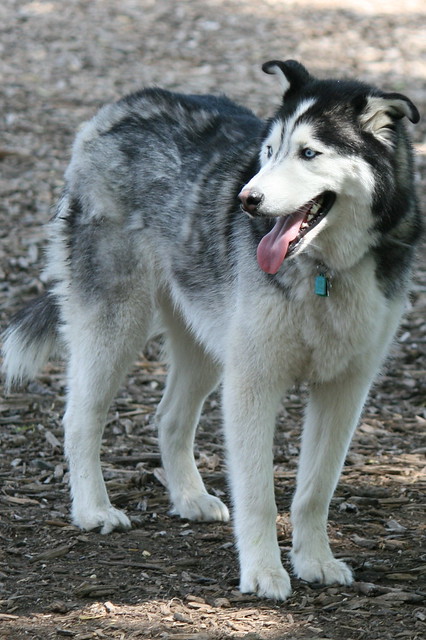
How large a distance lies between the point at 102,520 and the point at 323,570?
1165 mm

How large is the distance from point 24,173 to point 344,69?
215 inches

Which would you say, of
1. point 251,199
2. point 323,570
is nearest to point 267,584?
point 323,570

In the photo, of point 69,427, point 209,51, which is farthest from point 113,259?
point 209,51

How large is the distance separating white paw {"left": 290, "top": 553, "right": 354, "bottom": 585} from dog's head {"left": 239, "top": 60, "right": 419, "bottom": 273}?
4.44 feet

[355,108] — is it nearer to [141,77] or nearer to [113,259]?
[113,259]

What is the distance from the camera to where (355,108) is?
3.95m

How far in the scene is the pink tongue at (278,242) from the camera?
391cm

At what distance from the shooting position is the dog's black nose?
12.3 ft

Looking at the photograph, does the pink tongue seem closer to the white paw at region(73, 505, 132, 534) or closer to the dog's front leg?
the dog's front leg

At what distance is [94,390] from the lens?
5.09m

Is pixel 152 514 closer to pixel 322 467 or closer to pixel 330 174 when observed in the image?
pixel 322 467

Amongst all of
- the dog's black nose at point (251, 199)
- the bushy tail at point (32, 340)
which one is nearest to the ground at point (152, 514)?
the bushy tail at point (32, 340)

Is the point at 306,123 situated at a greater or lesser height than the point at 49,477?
greater

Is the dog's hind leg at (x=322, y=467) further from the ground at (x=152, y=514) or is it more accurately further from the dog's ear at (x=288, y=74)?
the dog's ear at (x=288, y=74)
